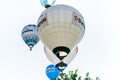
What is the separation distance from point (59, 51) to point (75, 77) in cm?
964

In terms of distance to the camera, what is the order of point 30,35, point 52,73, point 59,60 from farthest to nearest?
1. point 30,35
2. point 52,73
3. point 59,60

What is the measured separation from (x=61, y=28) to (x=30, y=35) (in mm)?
6025

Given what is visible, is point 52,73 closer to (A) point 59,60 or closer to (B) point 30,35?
(A) point 59,60

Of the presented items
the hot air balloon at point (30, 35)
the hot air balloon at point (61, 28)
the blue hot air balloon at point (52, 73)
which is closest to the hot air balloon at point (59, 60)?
the hot air balloon at point (61, 28)

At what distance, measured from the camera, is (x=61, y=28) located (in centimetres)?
2100

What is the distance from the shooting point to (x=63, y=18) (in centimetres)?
2122

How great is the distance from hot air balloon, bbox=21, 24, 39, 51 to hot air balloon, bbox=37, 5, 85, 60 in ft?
16.3

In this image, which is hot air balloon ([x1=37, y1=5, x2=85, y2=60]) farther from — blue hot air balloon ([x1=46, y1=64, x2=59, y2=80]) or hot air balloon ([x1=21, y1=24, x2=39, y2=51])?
hot air balloon ([x1=21, y1=24, x2=39, y2=51])

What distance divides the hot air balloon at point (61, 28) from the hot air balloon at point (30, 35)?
497cm

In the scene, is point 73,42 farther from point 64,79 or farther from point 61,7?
point 64,79

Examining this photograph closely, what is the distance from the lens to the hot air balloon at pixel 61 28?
20797 millimetres

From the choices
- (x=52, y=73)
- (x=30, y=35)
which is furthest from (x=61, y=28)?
(x=30, y=35)

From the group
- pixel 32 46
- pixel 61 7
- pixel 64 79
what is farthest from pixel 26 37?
pixel 61 7

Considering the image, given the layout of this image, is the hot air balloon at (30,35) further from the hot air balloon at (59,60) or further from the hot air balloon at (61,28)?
the hot air balloon at (61,28)
